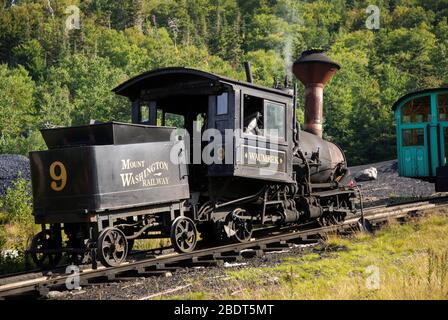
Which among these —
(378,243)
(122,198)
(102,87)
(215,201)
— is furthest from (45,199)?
(102,87)

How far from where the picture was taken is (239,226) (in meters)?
10.9

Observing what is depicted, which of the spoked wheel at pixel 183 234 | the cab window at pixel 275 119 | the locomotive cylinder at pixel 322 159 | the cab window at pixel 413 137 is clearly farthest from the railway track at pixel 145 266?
the cab window at pixel 413 137

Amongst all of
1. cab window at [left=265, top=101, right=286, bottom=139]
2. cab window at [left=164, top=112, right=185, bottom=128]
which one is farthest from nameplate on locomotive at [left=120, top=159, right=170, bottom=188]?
cab window at [left=265, top=101, right=286, bottom=139]

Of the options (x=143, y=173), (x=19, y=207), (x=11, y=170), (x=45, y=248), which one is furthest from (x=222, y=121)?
(x=11, y=170)

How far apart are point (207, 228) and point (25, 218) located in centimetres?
602

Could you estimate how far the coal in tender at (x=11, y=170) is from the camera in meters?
19.5

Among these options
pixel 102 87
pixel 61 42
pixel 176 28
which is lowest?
pixel 102 87

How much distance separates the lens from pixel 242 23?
144 meters

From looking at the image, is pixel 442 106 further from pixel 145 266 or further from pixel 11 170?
pixel 11 170

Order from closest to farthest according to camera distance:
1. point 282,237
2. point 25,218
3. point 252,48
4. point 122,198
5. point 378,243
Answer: point 122,198, point 378,243, point 282,237, point 25,218, point 252,48

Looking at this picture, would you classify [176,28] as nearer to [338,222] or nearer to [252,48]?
[252,48]

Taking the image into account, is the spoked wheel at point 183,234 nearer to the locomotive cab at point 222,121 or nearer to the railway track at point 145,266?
the railway track at point 145,266

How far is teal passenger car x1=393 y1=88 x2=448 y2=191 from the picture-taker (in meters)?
18.9

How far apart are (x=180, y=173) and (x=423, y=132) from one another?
484 inches
